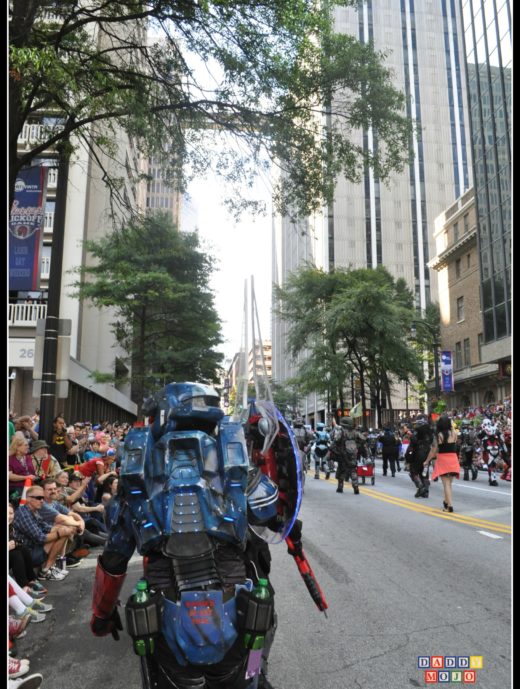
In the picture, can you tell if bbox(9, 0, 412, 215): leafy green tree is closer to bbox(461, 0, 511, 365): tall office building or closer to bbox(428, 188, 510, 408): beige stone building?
bbox(461, 0, 511, 365): tall office building

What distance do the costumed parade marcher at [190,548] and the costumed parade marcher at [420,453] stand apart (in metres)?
10.1

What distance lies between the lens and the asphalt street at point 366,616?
11.0 ft

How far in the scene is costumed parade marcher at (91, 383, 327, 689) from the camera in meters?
2.17

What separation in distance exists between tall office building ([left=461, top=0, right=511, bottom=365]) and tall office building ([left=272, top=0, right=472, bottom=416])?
36689mm

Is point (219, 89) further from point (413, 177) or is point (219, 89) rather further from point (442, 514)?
point (413, 177)

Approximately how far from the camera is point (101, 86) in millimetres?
6695

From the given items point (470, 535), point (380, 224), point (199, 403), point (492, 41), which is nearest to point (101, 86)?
point (199, 403)

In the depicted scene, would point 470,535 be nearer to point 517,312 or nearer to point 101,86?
point 517,312

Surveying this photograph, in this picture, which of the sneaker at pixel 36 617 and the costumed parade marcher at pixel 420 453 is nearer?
the sneaker at pixel 36 617

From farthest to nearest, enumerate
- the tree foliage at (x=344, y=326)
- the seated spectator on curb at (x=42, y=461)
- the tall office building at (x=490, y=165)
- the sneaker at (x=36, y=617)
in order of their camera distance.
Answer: the tree foliage at (x=344, y=326), the tall office building at (x=490, y=165), the seated spectator on curb at (x=42, y=461), the sneaker at (x=36, y=617)

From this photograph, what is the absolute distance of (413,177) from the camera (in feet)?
255

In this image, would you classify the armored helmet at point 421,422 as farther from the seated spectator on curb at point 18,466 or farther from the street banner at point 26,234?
the street banner at point 26,234

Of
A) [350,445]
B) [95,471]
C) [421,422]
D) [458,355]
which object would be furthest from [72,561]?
[458,355]

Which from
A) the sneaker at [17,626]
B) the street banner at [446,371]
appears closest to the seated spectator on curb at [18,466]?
the sneaker at [17,626]
